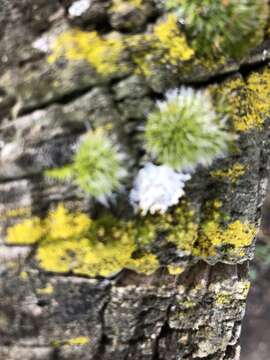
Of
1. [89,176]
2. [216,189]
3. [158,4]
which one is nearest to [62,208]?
[89,176]

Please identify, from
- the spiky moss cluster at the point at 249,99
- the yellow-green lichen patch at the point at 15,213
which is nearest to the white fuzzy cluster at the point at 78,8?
the spiky moss cluster at the point at 249,99

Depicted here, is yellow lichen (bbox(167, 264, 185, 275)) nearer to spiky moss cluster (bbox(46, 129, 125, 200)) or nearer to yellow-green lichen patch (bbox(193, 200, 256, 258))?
yellow-green lichen patch (bbox(193, 200, 256, 258))

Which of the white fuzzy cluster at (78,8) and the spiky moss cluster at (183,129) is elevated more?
the white fuzzy cluster at (78,8)

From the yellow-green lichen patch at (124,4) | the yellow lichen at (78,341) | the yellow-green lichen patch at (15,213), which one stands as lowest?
the yellow lichen at (78,341)

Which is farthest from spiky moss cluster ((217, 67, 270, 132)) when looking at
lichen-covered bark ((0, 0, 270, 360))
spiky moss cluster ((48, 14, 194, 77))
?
spiky moss cluster ((48, 14, 194, 77))

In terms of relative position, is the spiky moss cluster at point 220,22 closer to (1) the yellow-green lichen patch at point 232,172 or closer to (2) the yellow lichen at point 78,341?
(1) the yellow-green lichen patch at point 232,172

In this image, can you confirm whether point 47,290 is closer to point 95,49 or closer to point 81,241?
point 81,241
